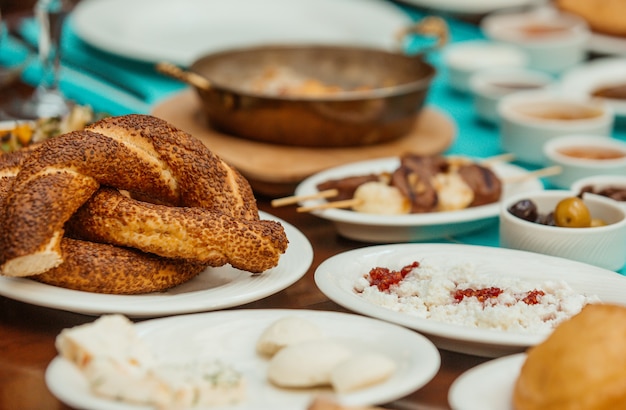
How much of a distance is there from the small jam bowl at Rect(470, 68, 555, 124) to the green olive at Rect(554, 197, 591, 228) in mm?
1182

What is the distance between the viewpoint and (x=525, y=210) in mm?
2221

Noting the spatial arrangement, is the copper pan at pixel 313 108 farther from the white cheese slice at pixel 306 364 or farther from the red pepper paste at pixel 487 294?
the white cheese slice at pixel 306 364

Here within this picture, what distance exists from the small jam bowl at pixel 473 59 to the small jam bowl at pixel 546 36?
6cm

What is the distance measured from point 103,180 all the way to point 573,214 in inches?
40.7

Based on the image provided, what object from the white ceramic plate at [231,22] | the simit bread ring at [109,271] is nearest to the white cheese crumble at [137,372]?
the simit bread ring at [109,271]

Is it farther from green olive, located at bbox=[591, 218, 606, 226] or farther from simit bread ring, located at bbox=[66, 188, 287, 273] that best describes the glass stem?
green olive, located at bbox=[591, 218, 606, 226]

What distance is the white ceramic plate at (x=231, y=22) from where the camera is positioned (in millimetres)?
4098

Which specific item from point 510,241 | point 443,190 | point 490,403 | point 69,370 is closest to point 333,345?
point 490,403

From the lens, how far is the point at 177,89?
3664mm

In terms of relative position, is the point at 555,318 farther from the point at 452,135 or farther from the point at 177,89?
the point at 177,89

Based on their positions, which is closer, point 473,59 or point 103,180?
point 103,180

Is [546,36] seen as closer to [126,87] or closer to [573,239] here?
[126,87]

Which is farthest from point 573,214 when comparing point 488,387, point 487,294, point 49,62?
point 49,62

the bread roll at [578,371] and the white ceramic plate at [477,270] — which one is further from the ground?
the bread roll at [578,371]
